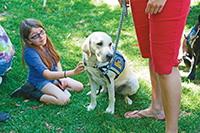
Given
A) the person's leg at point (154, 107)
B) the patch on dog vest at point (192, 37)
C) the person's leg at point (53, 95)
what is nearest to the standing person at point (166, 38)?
the person's leg at point (154, 107)

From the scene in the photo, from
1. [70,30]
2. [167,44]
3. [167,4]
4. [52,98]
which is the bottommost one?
[52,98]

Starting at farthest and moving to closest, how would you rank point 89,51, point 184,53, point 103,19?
point 103,19, point 184,53, point 89,51

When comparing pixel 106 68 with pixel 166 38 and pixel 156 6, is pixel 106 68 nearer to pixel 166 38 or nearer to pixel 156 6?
pixel 166 38

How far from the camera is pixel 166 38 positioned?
165cm

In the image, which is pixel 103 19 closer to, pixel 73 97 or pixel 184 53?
pixel 184 53

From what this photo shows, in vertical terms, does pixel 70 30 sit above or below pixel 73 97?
above

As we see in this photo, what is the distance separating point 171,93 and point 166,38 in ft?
1.81

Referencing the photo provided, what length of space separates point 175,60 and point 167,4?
515mm

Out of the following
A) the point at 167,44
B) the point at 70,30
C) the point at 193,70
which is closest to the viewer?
the point at 167,44

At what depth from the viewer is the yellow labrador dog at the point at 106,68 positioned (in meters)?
2.38

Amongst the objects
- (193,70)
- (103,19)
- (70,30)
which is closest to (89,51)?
(193,70)

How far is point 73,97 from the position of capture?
3266mm

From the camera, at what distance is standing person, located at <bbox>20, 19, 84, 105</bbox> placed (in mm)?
2891

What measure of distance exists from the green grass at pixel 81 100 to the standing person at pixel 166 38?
754 millimetres
